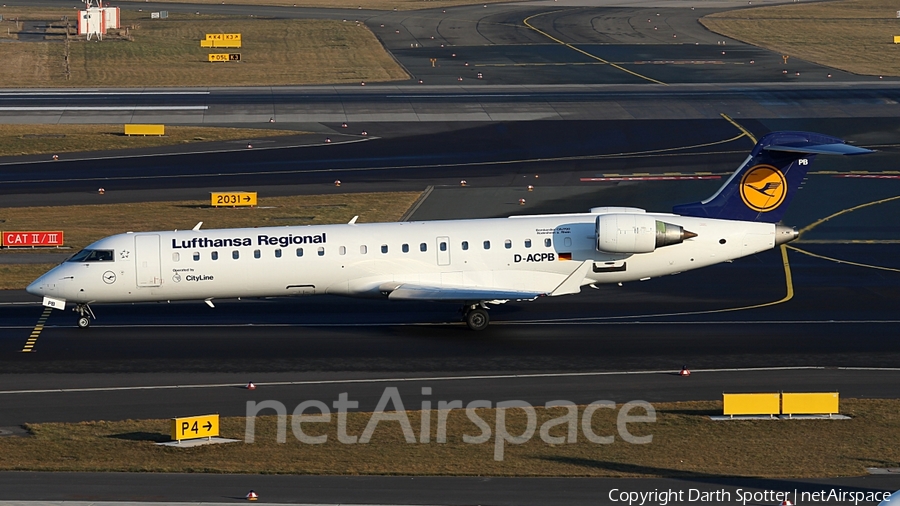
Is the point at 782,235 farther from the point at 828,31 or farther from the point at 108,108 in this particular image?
the point at 828,31

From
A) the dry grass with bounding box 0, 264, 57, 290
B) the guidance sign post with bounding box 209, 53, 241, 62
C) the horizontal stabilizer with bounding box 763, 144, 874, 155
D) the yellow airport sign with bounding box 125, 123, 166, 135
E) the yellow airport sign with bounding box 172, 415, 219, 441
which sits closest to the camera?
the yellow airport sign with bounding box 172, 415, 219, 441

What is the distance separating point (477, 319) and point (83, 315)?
13505mm

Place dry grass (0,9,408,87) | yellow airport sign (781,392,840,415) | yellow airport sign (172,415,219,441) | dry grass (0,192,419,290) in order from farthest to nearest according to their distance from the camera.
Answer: dry grass (0,9,408,87) → dry grass (0,192,419,290) → yellow airport sign (781,392,840,415) → yellow airport sign (172,415,219,441)

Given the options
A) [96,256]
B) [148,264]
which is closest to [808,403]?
[148,264]

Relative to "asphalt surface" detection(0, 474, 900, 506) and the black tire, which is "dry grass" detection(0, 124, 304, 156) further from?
"asphalt surface" detection(0, 474, 900, 506)

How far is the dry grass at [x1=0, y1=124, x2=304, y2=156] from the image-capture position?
241ft

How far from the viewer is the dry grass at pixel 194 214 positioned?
55062 millimetres

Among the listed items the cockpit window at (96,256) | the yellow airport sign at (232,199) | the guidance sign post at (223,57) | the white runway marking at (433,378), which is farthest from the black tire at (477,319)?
the guidance sign post at (223,57)

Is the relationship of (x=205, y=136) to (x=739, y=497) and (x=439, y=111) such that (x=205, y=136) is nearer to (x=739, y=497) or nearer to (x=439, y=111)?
(x=439, y=111)

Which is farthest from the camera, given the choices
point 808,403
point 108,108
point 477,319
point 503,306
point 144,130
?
point 108,108

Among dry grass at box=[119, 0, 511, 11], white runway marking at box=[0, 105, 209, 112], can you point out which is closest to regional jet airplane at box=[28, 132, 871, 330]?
white runway marking at box=[0, 105, 209, 112]

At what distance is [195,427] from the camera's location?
1166 inches

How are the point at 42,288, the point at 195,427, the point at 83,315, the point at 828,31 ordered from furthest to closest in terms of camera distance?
the point at 828,31, the point at 83,315, the point at 42,288, the point at 195,427

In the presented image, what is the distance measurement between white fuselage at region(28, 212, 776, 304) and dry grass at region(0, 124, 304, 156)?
35217 millimetres
